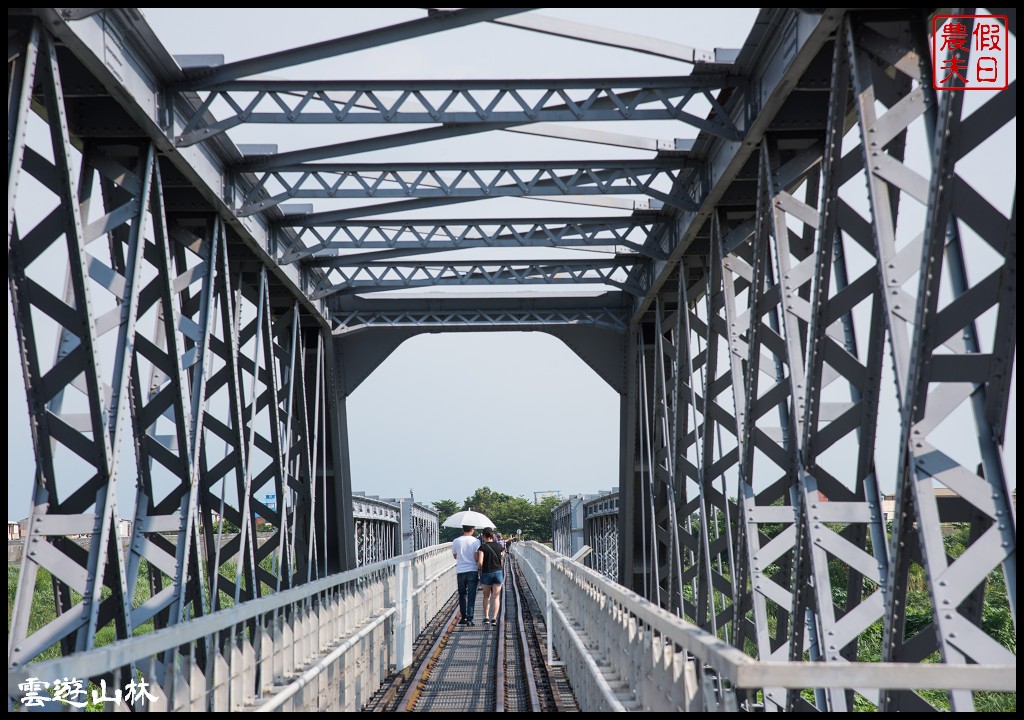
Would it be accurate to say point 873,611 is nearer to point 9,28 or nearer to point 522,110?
point 522,110

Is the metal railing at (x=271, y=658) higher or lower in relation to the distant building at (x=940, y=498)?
lower

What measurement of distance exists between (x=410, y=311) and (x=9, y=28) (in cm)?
1358

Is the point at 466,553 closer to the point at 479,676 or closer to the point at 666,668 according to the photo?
the point at 479,676

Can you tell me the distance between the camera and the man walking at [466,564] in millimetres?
16156

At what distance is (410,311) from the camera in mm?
20781

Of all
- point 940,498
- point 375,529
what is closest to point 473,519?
point 375,529

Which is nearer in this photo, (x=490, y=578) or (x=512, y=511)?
(x=490, y=578)

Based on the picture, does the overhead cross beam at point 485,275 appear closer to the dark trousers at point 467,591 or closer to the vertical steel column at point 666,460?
the vertical steel column at point 666,460

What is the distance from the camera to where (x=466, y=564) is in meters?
16.2

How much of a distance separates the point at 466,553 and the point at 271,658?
8452 mm

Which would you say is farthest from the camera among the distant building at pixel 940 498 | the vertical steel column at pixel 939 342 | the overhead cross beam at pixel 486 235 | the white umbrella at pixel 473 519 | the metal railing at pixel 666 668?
the white umbrella at pixel 473 519

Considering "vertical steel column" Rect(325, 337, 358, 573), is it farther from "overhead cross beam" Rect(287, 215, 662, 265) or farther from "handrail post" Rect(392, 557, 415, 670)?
"handrail post" Rect(392, 557, 415, 670)

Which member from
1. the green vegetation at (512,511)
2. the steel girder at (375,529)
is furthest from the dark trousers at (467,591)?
the green vegetation at (512,511)

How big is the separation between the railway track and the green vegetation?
129 meters
